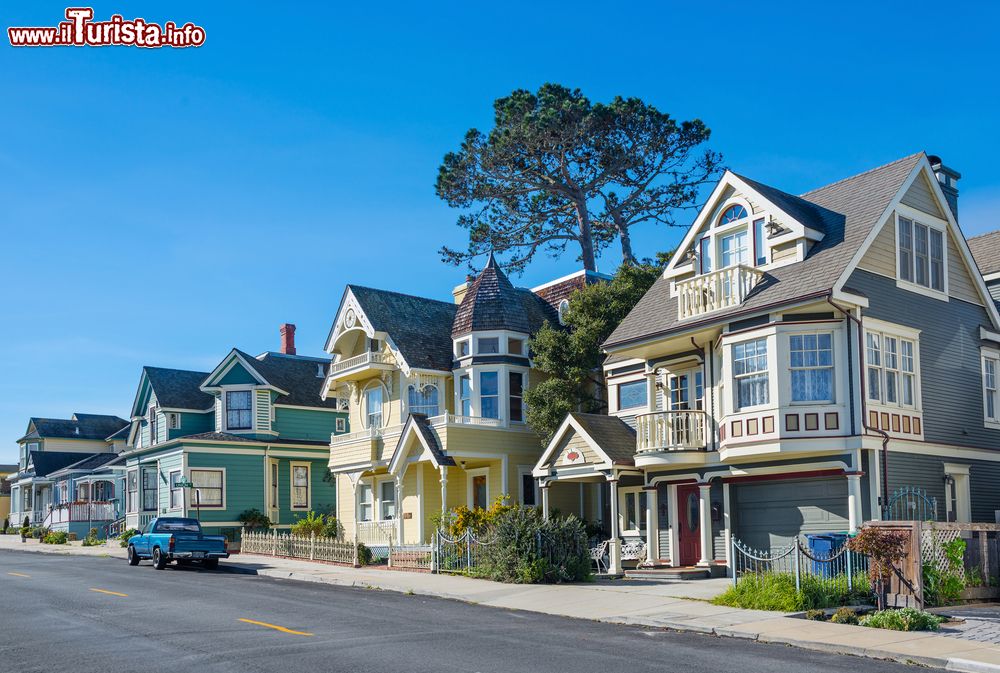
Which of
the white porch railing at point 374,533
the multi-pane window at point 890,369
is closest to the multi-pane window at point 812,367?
the multi-pane window at point 890,369

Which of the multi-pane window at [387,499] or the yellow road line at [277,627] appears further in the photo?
the multi-pane window at [387,499]

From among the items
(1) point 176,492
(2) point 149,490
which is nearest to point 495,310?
(1) point 176,492

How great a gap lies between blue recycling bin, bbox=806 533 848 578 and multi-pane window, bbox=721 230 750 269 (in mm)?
7889

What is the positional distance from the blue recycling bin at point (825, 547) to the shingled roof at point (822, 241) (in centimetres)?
537

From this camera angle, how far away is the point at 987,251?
3222 centimetres

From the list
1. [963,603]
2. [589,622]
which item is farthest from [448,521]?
[963,603]

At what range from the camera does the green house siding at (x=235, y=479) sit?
45.3 m

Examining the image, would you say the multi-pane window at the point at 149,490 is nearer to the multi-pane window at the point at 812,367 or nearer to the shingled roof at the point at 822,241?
the shingled roof at the point at 822,241

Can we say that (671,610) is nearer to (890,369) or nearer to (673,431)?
(673,431)

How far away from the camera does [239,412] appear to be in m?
47.6

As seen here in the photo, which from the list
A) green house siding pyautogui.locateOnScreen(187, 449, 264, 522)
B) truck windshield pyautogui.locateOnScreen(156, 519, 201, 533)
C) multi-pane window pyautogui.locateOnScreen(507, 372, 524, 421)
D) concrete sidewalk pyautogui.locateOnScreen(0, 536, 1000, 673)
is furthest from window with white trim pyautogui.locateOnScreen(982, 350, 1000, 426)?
green house siding pyautogui.locateOnScreen(187, 449, 264, 522)

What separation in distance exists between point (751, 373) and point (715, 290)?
2.50m

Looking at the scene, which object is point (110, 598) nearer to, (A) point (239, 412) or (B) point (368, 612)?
(B) point (368, 612)

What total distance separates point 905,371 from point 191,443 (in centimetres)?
3165
